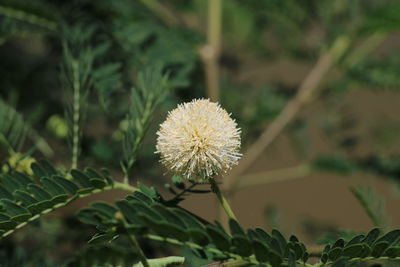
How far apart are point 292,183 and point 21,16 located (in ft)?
5.90

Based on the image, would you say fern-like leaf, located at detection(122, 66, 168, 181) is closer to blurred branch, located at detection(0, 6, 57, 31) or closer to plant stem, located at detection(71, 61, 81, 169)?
plant stem, located at detection(71, 61, 81, 169)

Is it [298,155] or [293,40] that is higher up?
[293,40]

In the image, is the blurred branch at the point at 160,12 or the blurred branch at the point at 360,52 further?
the blurred branch at the point at 360,52

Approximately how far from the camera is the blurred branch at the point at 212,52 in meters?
1.18

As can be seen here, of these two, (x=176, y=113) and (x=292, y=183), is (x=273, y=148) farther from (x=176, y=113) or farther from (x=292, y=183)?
(x=176, y=113)

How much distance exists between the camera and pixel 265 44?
1594 mm

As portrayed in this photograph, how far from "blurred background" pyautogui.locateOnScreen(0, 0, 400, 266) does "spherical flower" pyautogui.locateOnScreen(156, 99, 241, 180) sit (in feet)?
0.84

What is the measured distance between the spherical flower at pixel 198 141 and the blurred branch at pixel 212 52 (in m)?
0.67

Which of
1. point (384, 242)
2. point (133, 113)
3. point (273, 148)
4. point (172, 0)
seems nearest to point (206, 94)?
point (172, 0)

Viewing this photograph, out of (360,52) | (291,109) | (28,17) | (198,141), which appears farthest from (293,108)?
(198,141)

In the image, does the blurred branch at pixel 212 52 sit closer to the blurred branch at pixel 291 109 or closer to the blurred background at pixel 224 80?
the blurred background at pixel 224 80

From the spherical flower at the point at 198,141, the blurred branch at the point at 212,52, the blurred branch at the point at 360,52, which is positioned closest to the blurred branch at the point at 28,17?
the blurred branch at the point at 212,52

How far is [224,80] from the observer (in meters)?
1.55

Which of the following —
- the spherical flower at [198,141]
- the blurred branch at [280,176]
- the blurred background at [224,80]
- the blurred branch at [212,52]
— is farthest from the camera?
the blurred branch at [280,176]
